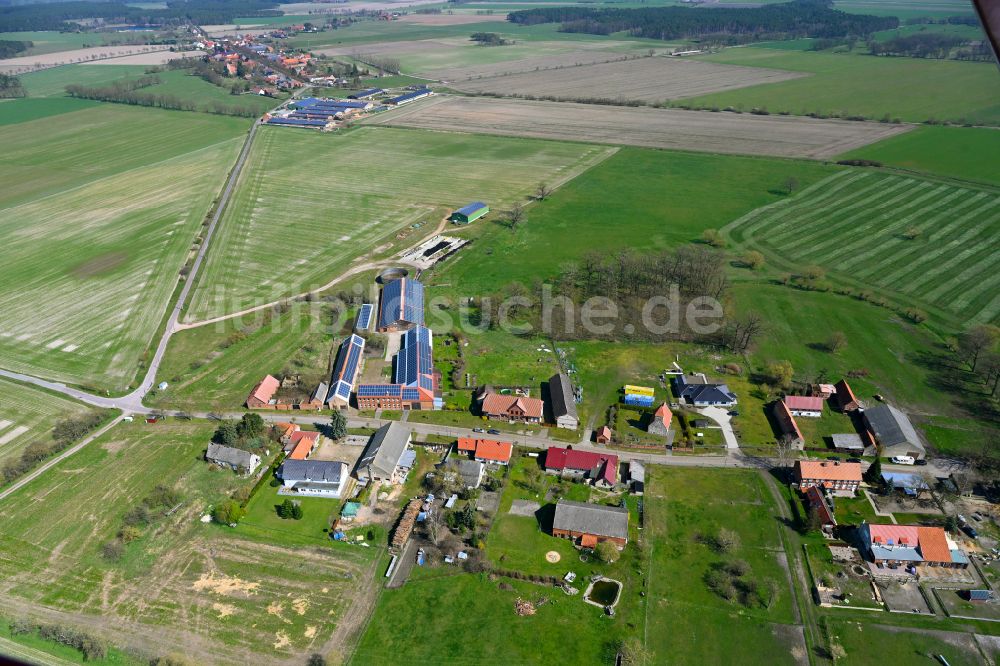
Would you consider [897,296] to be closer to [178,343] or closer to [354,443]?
[354,443]

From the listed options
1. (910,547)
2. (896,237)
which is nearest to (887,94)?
(896,237)

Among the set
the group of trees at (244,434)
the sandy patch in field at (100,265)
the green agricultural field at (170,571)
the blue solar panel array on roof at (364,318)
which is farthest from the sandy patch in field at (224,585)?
the sandy patch in field at (100,265)

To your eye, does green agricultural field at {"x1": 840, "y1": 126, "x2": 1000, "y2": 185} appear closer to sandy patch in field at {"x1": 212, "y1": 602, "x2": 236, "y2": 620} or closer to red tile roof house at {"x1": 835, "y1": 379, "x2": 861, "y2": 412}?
red tile roof house at {"x1": 835, "y1": 379, "x2": 861, "y2": 412}

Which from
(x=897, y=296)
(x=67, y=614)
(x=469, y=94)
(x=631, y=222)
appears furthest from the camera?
(x=469, y=94)

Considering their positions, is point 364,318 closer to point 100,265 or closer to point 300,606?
point 300,606

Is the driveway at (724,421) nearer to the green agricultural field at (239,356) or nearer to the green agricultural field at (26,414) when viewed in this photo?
the green agricultural field at (239,356)

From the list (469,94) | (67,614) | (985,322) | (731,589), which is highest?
(469,94)

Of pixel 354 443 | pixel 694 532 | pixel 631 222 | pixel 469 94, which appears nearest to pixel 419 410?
pixel 354 443
